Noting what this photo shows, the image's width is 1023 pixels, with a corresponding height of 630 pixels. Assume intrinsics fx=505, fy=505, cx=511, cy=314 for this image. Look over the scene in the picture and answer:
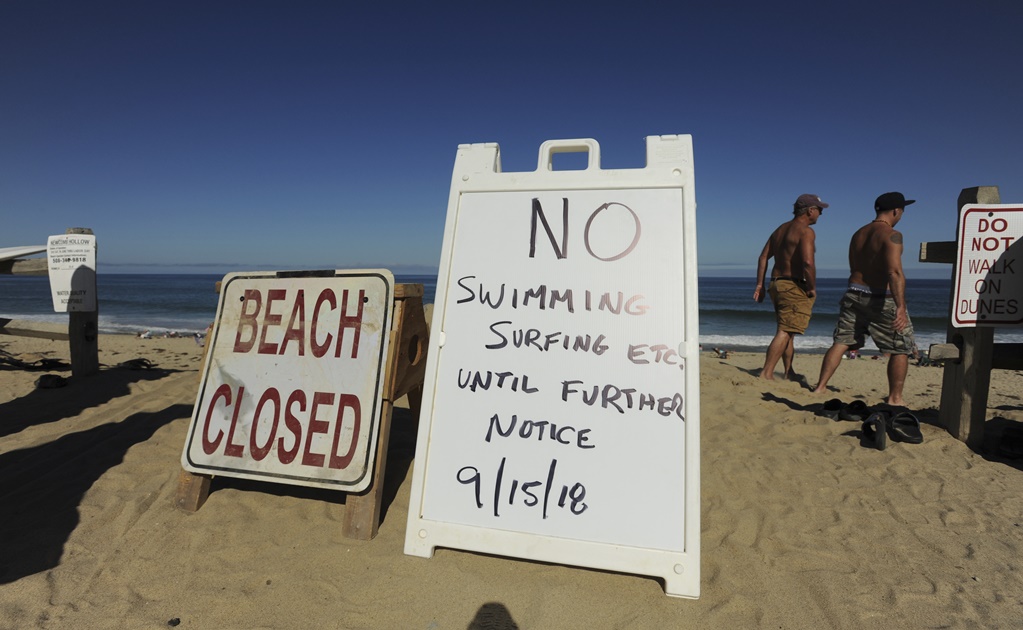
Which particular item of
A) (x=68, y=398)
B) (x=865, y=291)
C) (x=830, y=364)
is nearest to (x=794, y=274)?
(x=865, y=291)

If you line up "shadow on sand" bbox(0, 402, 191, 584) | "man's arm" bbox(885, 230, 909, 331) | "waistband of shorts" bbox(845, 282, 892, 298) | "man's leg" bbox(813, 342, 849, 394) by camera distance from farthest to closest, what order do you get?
"man's leg" bbox(813, 342, 849, 394)
"waistband of shorts" bbox(845, 282, 892, 298)
"man's arm" bbox(885, 230, 909, 331)
"shadow on sand" bbox(0, 402, 191, 584)

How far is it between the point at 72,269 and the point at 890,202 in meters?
7.91

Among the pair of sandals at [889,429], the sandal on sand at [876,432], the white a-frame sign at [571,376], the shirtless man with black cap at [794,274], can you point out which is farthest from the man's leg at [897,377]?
the white a-frame sign at [571,376]

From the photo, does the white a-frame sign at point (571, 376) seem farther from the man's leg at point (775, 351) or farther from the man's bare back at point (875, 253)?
the man's leg at point (775, 351)

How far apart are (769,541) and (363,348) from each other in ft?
7.06

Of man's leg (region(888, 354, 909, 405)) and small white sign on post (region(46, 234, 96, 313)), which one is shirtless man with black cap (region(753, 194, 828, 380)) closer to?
man's leg (region(888, 354, 909, 405))

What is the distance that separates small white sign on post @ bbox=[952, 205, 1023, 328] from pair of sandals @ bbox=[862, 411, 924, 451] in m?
0.77

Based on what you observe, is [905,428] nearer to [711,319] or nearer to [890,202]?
[890,202]

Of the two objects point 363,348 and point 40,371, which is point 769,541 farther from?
point 40,371

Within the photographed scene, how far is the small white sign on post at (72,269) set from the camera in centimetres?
487

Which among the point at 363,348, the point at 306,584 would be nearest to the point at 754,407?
the point at 363,348

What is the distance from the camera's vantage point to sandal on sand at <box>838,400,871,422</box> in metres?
3.91

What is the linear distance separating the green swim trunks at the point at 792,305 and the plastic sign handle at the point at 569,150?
442 cm

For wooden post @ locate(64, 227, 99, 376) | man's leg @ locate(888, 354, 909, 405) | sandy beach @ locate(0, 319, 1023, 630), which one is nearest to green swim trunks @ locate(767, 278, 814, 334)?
man's leg @ locate(888, 354, 909, 405)
